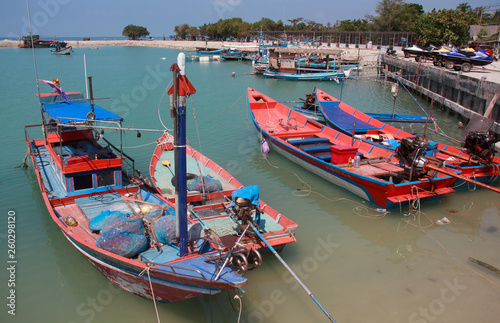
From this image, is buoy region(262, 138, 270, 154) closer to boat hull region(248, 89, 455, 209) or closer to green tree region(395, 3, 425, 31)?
boat hull region(248, 89, 455, 209)

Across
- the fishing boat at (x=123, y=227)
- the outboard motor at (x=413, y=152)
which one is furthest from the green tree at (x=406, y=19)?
the fishing boat at (x=123, y=227)

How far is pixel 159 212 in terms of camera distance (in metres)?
9.21

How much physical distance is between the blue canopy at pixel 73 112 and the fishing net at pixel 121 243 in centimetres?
412

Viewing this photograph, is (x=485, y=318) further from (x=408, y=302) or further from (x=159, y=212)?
(x=159, y=212)

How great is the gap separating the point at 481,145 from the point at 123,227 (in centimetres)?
1231

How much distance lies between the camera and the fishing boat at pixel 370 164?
39.0 ft

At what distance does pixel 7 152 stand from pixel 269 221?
14.2 m

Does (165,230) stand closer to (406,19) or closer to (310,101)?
(310,101)

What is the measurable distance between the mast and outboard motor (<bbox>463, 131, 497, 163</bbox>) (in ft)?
36.4

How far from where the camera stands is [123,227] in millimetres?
8375

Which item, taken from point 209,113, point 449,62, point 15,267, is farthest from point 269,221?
point 449,62

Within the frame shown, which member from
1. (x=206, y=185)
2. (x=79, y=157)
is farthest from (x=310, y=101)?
(x=79, y=157)

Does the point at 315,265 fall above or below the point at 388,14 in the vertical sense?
below

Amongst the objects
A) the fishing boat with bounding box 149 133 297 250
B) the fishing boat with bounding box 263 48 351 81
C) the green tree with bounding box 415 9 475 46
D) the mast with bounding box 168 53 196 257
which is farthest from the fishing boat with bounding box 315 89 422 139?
the green tree with bounding box 415 9 475 46
